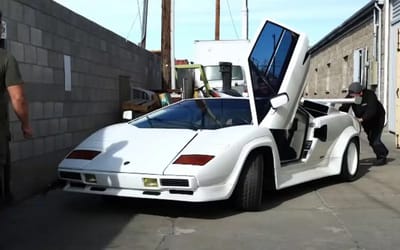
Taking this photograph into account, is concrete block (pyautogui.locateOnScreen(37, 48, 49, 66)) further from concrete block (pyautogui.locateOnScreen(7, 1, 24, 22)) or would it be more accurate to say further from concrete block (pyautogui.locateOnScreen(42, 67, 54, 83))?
concrete block (pyautogui.locateOnScreen(7, 1, 24, 22))

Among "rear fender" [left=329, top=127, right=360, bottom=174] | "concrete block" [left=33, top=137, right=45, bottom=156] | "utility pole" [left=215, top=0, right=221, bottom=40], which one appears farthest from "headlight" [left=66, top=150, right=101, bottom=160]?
"utility pole" [left=215, top=0, right=221, bottom=40]

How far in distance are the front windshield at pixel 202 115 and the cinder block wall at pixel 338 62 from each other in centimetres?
1288

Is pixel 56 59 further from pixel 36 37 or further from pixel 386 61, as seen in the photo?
pixel 386 61

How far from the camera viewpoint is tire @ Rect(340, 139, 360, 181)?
29.1 feet

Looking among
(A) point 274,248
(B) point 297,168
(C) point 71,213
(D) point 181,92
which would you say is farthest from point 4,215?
(D) point 181,92

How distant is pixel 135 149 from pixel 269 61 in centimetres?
218

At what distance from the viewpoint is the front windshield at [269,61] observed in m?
7.41

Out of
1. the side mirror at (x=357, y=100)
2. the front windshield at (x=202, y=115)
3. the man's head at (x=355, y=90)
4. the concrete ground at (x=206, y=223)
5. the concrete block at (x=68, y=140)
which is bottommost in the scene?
the concrete ground at (x=206, y=223)

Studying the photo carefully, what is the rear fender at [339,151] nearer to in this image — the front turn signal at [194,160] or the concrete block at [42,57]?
the front turn signal at [194,160]

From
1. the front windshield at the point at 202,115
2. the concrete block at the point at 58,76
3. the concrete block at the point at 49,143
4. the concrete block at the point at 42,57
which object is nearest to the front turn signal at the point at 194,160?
the front windshield at the point at 202,115

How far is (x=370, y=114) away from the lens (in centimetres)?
1040

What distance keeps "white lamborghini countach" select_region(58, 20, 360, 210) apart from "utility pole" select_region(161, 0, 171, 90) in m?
10.1

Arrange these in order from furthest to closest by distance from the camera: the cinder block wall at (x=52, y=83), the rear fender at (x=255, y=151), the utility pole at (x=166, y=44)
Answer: the utility pole at (x=166, y=44) < the cinder block wall at (x=52, y=83) < the rear fender at (x=255, y=151)

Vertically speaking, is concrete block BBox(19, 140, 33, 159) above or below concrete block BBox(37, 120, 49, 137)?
below
